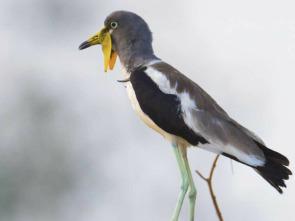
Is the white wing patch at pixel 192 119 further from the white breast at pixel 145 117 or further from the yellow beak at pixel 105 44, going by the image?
the yellow beak at pixel 105 44

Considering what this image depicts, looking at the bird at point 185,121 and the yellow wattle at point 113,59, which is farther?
the yellow wattle at point 113,59

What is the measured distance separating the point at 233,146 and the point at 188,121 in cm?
34

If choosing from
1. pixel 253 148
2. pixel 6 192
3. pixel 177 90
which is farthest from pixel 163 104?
pixel 6 192

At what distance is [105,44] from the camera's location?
7.89 metres

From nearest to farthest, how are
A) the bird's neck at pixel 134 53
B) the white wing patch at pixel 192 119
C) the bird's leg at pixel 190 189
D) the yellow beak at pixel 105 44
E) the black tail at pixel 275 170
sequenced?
the black tail at pixel 275 170
the white wing patch at pixel 192 119
the bird's leg at pixel 190 189
the bird's neck at pixel 134 53
the yellow beak at pixel 105 44

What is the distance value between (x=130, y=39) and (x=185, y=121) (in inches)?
30.8

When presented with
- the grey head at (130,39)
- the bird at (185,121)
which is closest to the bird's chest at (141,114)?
the bird at (185,121)

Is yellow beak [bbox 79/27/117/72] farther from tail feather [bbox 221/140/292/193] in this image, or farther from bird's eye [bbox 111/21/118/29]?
tail feather [bbox 221/140/292/193]

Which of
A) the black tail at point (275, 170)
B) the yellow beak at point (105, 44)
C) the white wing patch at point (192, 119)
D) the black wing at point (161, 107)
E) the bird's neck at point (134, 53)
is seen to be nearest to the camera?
the black tail at point (275, 170)

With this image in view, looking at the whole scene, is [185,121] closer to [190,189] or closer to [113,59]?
[190,189]

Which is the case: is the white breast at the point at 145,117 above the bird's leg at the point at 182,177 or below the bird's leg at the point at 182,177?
above

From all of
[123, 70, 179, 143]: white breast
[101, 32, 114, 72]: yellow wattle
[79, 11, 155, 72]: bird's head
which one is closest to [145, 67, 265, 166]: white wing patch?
[123, 70, 179, 143]: white breast

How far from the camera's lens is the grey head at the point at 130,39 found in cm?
769

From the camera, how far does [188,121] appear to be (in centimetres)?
738
